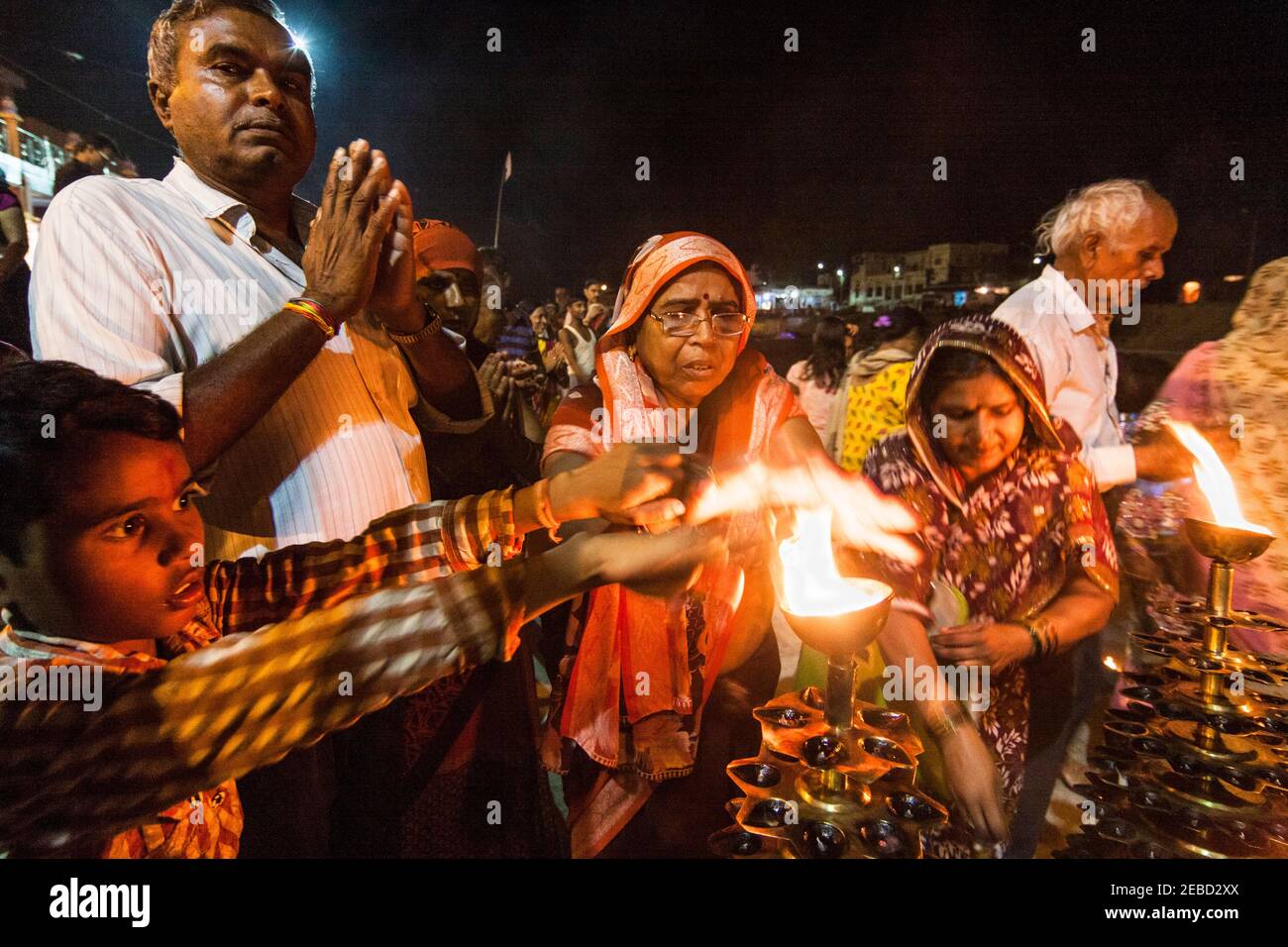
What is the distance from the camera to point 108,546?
150 centimetres

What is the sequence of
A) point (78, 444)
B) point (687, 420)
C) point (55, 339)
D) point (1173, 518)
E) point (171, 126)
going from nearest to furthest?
point (78, 444), point (55, 339), point (171, 126), point (687, 420), point (1173, 518)

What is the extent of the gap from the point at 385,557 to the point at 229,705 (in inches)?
20.6

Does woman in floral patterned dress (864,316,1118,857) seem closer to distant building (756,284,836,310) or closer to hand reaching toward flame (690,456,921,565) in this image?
hand reaching toward flame (690,456,921,565)

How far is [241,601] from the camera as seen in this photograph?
181 cm

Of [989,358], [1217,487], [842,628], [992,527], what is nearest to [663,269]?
[989,358]

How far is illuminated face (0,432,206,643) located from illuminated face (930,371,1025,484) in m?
2.07

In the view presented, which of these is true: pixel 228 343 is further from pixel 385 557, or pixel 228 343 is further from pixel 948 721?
pixel 948 721

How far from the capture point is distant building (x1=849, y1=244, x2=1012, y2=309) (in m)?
2.51

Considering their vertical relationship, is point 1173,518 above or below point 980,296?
below

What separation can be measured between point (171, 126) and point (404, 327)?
753 mm

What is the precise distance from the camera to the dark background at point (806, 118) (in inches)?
88.8
